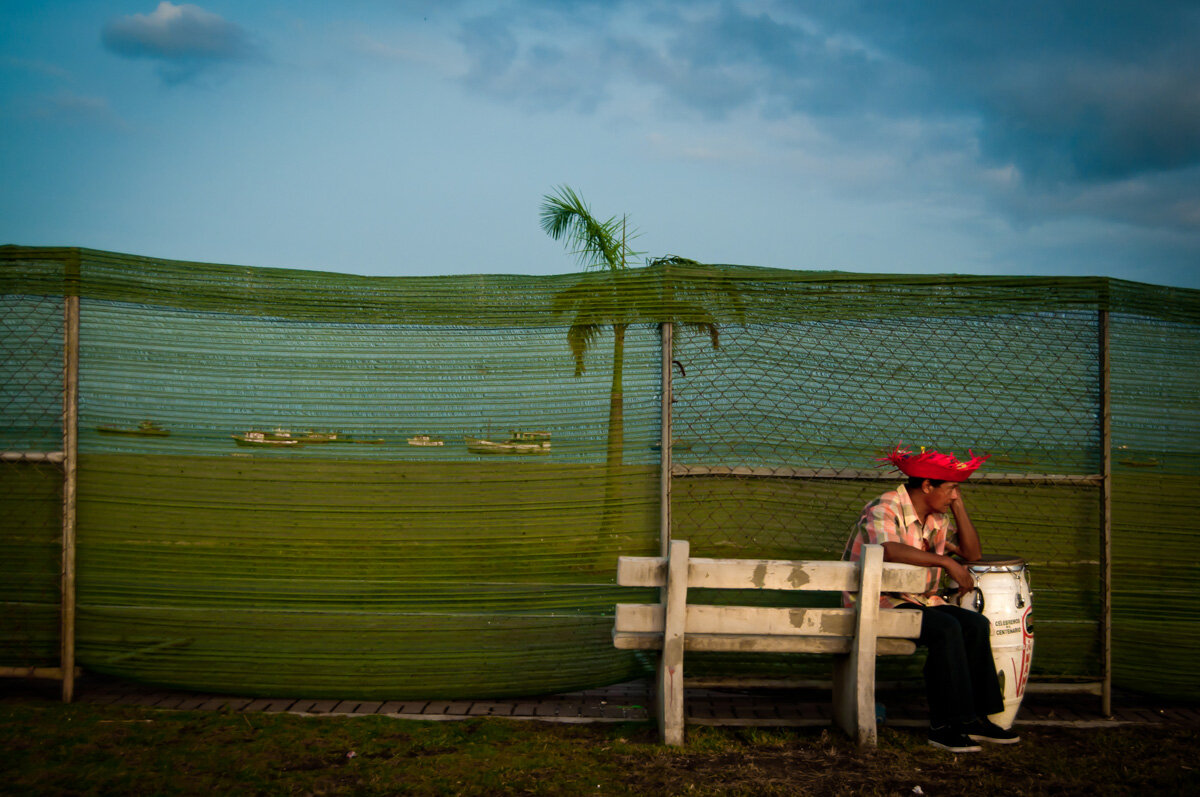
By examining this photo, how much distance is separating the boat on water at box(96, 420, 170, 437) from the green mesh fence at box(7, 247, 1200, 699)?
0.7 inches

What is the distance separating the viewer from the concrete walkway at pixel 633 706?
4734mm

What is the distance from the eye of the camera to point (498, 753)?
13.6ft

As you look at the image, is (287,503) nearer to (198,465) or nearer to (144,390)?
(198,465)

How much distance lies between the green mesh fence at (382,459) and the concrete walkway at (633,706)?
4.3 inches

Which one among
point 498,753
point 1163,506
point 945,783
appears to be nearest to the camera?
point 945,783

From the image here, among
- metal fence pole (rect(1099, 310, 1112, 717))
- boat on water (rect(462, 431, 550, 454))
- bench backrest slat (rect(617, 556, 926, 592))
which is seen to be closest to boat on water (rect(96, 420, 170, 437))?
boat on water (rect(462, 431, 550, 454))

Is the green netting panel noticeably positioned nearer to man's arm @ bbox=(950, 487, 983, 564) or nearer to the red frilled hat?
man's arm @ bbox=(950, 487, 983, 564)

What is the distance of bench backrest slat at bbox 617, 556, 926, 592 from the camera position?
163 inches

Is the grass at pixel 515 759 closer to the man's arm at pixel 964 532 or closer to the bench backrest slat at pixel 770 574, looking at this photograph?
the bench backrest slat at pixel 770 574

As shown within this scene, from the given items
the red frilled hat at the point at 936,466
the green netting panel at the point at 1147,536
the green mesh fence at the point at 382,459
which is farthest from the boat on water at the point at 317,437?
the green netting panel at the point at 1147,536

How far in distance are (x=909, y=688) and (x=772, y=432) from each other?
1.66 m

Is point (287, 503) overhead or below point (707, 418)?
below

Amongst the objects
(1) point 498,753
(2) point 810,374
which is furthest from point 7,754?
(2) point 810,374

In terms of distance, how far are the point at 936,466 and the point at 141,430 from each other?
14.4ft
